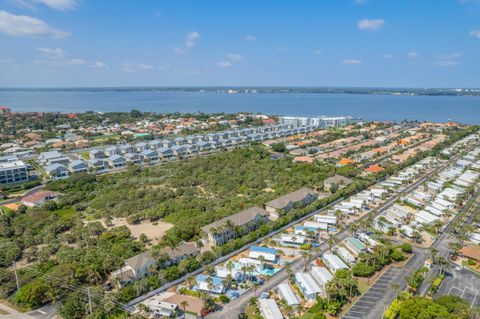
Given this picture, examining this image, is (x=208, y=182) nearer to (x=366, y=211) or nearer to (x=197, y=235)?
→ (x=197, y=235)

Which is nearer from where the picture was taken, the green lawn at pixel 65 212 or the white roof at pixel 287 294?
the white roof at pixel 287 294

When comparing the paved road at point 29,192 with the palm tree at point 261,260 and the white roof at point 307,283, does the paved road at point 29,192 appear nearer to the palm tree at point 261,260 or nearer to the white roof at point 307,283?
the palm tree at point 261,260

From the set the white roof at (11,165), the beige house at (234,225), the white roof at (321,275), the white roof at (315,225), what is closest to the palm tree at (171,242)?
the beige house at (234,225)

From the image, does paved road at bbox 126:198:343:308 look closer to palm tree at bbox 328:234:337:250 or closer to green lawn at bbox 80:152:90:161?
palm tree at bbox 328:234:337:250

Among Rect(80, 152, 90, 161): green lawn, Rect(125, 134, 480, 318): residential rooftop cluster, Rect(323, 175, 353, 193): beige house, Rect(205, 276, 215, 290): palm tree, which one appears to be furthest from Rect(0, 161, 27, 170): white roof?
Rect(323, 175, 353, 193): beige house

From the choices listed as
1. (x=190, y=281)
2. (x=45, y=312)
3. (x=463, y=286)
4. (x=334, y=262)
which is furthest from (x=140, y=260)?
(x=463, y=286)

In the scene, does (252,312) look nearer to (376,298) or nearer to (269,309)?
(269,309)
